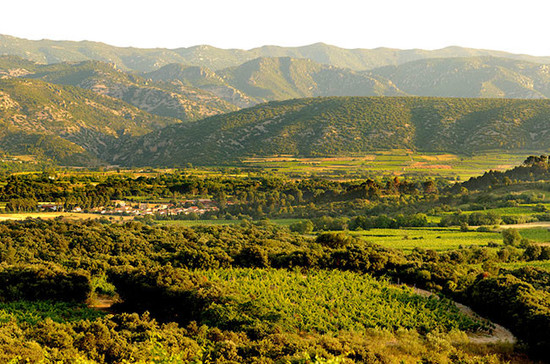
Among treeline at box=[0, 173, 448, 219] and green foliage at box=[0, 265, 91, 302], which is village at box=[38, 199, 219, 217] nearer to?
treeline at box=[0, 173, 448, 219]

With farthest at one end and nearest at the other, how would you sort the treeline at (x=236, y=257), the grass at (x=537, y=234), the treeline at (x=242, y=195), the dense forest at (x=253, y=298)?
the treeline at (x=242, y=195) < the grass at (x=537, y=234) < the treeline at (x=236, y=257) < the dense forest at (x=253, y=298)

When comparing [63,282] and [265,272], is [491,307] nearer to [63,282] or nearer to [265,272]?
[265,272]

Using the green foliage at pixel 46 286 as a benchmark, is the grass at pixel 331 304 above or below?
above

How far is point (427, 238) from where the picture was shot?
5959 centimetres

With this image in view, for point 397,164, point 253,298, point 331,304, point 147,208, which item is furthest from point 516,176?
point 253,298

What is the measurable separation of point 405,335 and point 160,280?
15.4 metres

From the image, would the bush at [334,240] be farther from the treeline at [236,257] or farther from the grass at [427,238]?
the grass at [427,238]

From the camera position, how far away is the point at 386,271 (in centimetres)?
3666

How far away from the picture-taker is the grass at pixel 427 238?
5356cm

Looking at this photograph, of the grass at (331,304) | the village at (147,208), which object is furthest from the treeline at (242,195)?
the grass at (331,304)

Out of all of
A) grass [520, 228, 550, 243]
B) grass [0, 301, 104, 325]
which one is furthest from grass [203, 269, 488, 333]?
grass [520, 228, 550, 243]

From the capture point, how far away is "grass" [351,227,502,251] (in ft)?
176

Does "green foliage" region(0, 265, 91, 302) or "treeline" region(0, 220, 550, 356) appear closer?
"treeline" region(0, 220, 550, 356)

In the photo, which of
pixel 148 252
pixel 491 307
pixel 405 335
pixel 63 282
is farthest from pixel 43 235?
pixel 491 307
